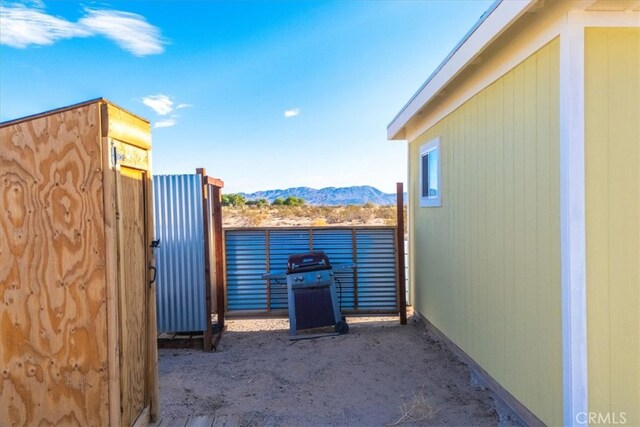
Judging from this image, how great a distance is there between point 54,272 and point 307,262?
3.92m

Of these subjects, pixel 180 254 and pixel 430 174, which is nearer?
pixel 180 254

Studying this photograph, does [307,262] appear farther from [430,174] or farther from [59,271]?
[59,271]

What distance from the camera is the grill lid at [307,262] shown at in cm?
568

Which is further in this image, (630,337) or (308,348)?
(308,348)

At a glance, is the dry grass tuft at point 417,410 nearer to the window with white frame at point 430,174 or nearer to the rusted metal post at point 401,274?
the window with white frame at point 430,174

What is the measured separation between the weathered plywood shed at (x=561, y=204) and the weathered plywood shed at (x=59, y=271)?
2.50 meters

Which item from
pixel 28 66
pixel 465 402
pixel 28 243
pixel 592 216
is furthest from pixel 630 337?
pixel 28 66

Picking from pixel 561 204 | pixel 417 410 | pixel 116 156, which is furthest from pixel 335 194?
pixel 116 156

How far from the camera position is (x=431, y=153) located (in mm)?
5398

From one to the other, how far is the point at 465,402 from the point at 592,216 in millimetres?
1929

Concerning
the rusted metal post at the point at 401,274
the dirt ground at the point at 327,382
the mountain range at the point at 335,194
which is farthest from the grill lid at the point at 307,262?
the mountain range at the point at 335,194

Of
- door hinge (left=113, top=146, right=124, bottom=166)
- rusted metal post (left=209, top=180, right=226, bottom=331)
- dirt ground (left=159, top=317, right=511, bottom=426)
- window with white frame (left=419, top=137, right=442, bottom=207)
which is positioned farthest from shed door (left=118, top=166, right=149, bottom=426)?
window with white frame (left=419, top=137, right=442, bottom=207)

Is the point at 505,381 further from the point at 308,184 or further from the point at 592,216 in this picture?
the point at 308,184

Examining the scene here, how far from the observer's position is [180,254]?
500 cm
